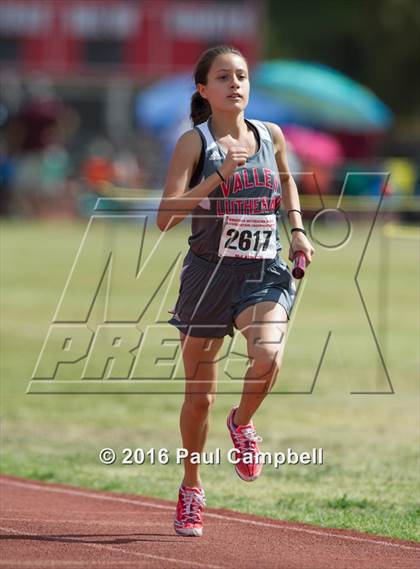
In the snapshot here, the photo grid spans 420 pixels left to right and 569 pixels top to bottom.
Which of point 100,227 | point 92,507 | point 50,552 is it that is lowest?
point 50,552

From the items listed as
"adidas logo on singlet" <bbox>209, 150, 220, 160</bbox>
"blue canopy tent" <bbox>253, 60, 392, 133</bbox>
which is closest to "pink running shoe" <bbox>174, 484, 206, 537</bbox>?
"adidas logo on singlet" <bbox>209, 150, 220, 160</bbox>

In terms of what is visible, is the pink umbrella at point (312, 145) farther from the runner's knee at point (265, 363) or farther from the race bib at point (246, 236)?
the runner's knee at point (265, 363)

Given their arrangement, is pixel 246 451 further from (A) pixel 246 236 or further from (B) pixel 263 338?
(A) pixel 246 236

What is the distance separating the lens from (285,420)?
11.7 metres

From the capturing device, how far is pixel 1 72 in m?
44.1

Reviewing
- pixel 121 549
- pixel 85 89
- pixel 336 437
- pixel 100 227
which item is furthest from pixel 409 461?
pixel 85 89

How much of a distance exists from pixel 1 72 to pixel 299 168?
14.7 m

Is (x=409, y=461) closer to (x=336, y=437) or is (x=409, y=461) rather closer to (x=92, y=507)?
(x=336, y=437)

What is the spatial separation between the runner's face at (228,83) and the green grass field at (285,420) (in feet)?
7.61

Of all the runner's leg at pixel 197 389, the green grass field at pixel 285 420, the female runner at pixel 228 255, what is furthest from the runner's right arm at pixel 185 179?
the green grass field at pixel 285 420

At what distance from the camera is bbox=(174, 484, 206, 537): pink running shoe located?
6.95m

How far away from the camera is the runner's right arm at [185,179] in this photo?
648 centimetres

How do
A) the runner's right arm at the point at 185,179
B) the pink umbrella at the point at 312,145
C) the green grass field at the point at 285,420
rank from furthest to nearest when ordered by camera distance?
the pink umbrella at the point at 312,145 → the green grass field at the point at 285,420 → the runner's right arm at the point at 185,179

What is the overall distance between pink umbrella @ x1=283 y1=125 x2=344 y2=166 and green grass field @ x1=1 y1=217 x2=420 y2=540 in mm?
13600
